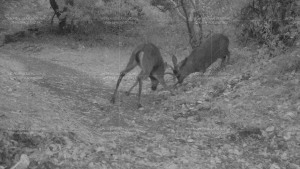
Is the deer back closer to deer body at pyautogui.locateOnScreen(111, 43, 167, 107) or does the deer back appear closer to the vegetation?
deer body at pyautogui.locateOnScreen(111, 43, 167, 107)

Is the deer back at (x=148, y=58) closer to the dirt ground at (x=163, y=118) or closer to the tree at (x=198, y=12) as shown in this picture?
the dirt ground at (x=163, y=118)

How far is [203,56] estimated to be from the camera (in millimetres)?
11289

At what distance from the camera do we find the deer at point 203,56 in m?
11.0

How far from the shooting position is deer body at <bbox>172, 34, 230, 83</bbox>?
434 inches

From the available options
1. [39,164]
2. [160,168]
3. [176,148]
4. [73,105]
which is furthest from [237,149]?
[73,105]

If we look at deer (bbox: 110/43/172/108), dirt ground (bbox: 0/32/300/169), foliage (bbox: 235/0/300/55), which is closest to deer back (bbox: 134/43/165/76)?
deer (bbox: 110/43/172/108)

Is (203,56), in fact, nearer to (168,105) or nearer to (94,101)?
(168,105)

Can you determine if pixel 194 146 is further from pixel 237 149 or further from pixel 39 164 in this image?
pixel 39 164

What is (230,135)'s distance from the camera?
621 cm

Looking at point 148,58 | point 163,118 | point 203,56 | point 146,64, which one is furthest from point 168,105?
point 203,56

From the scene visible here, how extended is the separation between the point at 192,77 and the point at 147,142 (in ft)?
18.3

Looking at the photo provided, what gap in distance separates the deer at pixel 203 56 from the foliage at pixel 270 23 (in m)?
1.36

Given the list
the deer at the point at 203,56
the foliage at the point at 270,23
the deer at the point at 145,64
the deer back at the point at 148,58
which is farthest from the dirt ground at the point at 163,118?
the foliage at the point at 270,23

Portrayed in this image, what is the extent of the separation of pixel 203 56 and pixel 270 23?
2.51 meters
